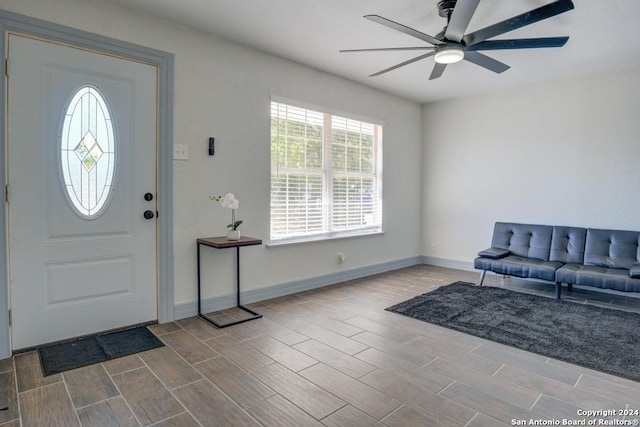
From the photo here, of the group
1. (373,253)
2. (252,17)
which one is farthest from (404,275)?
(252,17)

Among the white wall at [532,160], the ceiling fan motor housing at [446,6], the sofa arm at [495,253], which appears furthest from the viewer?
the sofa arm at [495,253]

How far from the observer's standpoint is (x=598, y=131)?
4.35 meters

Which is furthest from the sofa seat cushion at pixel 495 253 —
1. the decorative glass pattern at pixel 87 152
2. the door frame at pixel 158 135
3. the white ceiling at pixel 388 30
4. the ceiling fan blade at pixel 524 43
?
the decorative glass pattern at pixel 87 152

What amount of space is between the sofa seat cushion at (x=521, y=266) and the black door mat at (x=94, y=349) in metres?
3.58

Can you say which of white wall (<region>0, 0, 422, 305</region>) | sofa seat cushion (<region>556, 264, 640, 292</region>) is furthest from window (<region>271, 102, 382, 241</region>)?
sofa seat cushion (<region>556, 264, 640, 292</region>)

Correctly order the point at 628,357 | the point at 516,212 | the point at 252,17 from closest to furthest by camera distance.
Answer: the point at 628,357
the point at 252,17
the point at 516,212

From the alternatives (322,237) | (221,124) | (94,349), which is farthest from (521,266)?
(94,349)

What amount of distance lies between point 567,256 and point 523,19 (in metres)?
3.05

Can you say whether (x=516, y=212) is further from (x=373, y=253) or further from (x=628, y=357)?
(x=628, y=357)

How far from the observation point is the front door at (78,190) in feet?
8.26

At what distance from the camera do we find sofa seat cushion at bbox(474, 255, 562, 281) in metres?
3.95

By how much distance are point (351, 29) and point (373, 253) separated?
9.60ft

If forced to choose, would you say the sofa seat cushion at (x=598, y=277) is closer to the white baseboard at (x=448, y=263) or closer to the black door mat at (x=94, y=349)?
the white baseboard at (x=448, y=263)

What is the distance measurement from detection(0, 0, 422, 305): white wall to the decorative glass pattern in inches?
19.8
